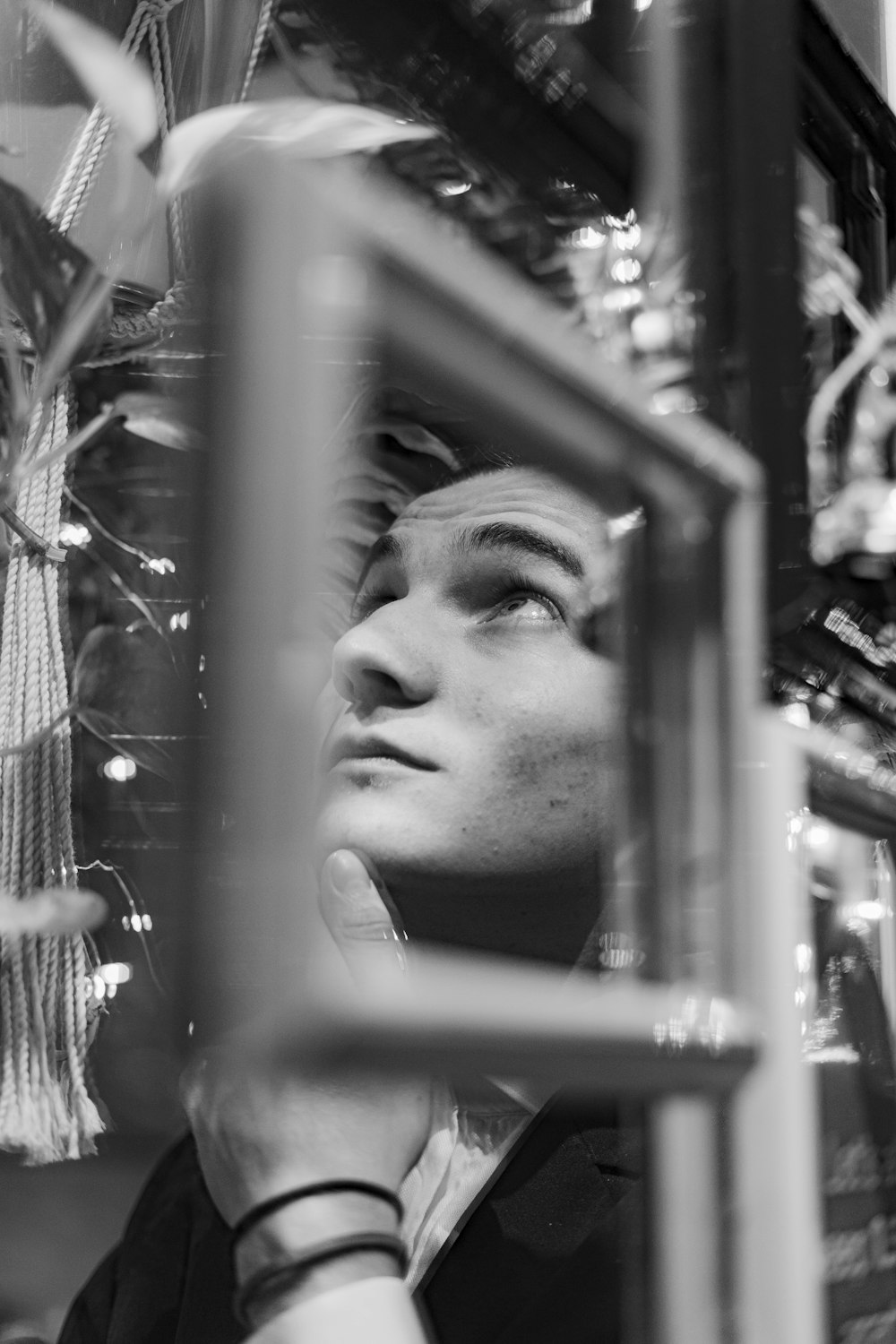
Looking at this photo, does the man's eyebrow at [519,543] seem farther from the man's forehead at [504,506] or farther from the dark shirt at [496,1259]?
the dark shirt at [496,1259]

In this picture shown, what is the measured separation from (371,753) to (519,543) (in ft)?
0.40

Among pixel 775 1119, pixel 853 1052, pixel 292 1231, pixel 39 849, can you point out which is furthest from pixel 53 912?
pixel 853 1052

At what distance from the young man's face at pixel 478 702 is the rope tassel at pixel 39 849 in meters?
0.10

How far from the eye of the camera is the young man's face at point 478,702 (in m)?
0.45

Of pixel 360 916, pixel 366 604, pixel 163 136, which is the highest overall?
pixel 163 136

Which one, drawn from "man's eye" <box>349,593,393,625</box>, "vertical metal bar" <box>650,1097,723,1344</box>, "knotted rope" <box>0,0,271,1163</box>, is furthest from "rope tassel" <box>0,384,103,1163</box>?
"vertical metal bar" <box>650,1097,723,1344</box>

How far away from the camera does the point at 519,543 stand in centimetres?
53

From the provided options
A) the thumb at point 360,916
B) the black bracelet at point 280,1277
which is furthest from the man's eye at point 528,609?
the black bracelet at point 280,1277

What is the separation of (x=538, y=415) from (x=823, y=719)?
41cm

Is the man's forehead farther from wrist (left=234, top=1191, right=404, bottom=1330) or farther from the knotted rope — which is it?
wrist (left=234, top=1191, right=404, bottom=1330)

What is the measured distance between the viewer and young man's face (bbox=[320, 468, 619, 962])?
45 cm

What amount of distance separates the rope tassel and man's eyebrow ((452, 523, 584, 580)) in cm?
15

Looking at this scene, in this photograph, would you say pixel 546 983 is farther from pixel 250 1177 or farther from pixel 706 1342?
pixel 706 1342

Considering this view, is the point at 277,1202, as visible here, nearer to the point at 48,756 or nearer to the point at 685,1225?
the point at 48,756
